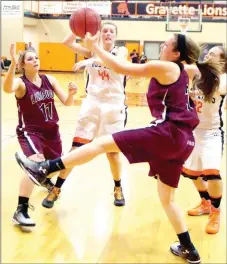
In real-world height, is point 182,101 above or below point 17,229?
above

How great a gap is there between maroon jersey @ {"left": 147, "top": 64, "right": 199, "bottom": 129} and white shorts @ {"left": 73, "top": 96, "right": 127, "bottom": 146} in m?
1.18

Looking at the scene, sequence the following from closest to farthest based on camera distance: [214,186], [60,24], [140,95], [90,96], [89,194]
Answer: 1. [214,186]
2. [90,96]
3. [89,194]
4. [140,95]
5. [60,24]

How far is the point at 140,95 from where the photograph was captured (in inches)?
551

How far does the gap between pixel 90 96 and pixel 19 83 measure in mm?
789

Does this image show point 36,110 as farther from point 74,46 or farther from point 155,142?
point 155,142

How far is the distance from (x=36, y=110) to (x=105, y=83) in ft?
2.48

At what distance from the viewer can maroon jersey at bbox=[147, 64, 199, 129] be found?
295cm

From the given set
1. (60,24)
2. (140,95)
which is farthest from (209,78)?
(60,24)

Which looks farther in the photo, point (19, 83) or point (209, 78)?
point (19, 83)

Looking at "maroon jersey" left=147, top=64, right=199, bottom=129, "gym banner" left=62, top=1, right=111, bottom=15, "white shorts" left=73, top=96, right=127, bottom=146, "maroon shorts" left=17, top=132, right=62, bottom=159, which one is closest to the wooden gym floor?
"maroon shorts" left=17, top=132, right=62, bottom=159

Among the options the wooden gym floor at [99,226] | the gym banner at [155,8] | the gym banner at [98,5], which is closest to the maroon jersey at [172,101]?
the wooden gym floor at [99,226]

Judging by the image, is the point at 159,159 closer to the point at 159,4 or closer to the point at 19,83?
the point at 19,83

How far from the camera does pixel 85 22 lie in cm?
358

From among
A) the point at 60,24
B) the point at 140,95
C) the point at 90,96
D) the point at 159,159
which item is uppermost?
the point at 60,24
